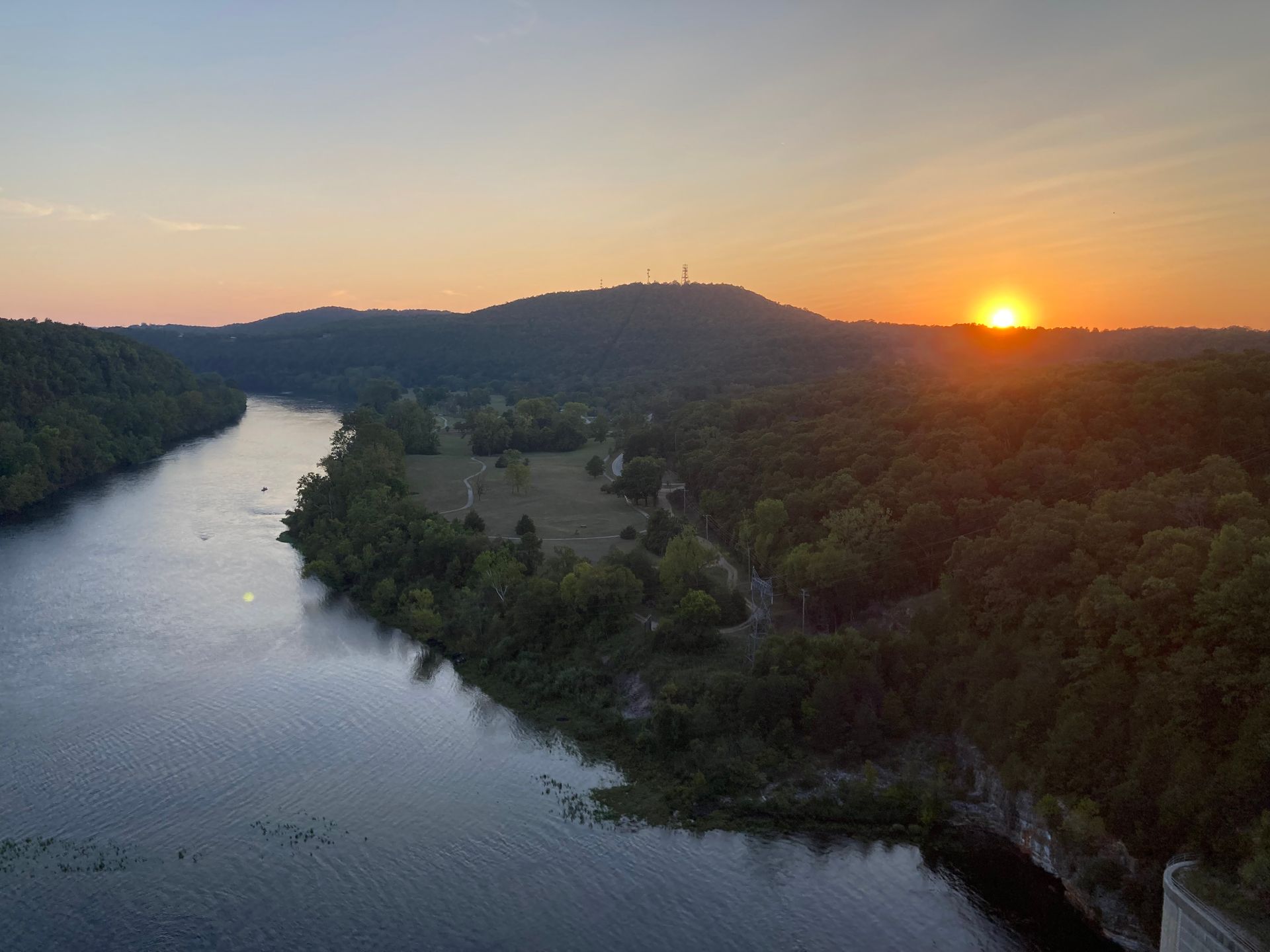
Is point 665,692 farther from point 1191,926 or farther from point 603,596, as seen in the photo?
point 1191,926

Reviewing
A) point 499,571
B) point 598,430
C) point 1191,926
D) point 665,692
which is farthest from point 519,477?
point 1191,926

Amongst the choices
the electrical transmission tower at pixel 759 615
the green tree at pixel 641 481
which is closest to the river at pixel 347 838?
the electrical transmission tower at pixel 759 615

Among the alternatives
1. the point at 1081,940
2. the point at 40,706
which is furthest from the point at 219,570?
the point at 1081,940

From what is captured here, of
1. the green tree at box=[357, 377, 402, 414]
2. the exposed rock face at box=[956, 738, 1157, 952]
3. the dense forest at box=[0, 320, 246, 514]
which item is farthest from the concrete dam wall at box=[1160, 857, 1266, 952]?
the green tree at box=[357, 377, 402, 414]

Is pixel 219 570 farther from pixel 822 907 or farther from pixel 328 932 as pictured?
pixel 822 907

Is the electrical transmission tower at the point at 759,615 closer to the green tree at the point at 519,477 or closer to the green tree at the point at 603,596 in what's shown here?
the green tree at the point at 603,596
